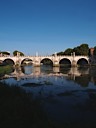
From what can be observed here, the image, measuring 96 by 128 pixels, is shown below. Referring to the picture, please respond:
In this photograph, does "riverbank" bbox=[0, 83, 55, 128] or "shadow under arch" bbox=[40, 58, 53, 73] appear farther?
"shadow under arch" bbox=[40, 58, 53, 73]

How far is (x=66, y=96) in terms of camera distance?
72.7 feet

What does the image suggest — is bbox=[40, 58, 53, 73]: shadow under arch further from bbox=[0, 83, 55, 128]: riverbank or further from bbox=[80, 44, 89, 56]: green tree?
bbox=[0, 83, 55, 128]: riverbank

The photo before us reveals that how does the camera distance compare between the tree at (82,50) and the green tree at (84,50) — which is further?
the tree at (82,50)

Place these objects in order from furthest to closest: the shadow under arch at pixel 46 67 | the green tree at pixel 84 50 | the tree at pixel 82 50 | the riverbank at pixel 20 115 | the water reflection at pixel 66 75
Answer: the tree at pixel 82 50, the green tree at pixel 84 50, the shadow under arch at pixel 46 67, the water reflection at pixel 66 75, the riverbank at pixel 20 115

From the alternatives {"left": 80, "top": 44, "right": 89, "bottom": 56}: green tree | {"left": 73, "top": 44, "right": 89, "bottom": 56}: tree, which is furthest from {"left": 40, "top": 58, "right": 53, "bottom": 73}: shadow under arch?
{"left": 80, "top": 44, "right": 89, "bottom": 56}: green tree

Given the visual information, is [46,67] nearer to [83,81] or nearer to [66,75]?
[66,75]

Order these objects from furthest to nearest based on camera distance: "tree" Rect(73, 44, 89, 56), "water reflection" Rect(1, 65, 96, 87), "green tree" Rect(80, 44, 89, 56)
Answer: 1. "tree" Rect(73, 44, 89, 56)
2. "green tree" Rect(80, 44, 89, 56)
3. "water reflection" Rect(1, 65, 96, 87)

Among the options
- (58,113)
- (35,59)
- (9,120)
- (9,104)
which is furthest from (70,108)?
(35,59)

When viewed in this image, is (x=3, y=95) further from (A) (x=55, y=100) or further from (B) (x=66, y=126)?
(B) (x=66, y=126)

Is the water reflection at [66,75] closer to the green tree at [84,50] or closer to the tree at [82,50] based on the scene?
the green tree at [84,50]

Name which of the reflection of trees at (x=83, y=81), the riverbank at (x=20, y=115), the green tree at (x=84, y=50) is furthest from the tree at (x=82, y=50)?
the riverbank at (x=20, y=115)

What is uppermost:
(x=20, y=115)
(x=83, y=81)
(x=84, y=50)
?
(x=84, y=50)

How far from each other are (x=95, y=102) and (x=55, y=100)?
12.0ft

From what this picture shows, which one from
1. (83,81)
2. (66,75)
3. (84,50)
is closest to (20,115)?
(83,81)
